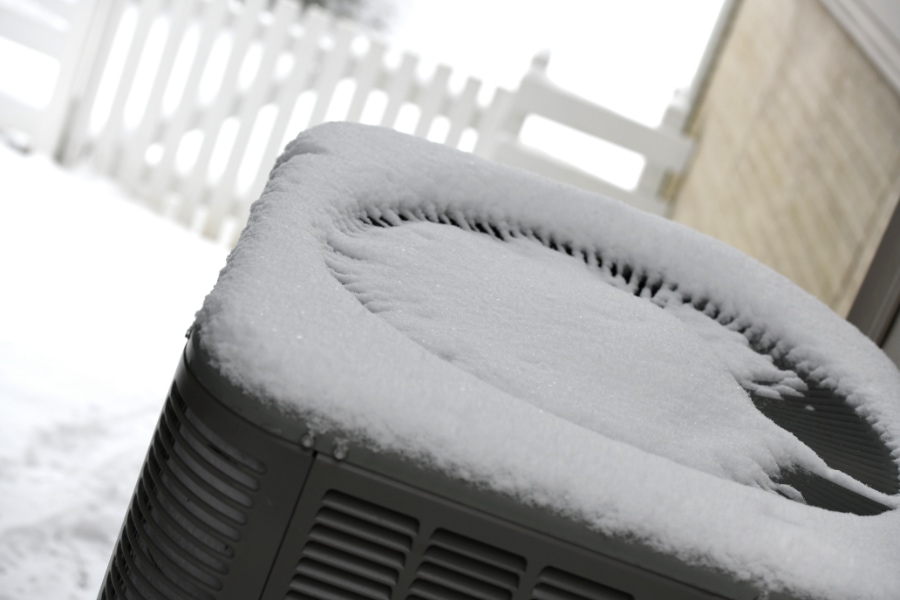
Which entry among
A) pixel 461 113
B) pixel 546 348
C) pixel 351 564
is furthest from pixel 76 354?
pixel 461 113

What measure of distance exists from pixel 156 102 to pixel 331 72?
54cm

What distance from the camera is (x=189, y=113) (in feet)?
9.93

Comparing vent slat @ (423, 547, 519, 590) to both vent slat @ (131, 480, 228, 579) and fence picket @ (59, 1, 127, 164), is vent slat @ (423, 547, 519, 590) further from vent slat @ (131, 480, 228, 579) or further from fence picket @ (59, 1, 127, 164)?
fence picket @ (59, 1, 127, 164)

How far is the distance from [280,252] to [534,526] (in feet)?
0.98

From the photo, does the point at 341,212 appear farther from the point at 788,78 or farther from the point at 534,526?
the point at 788,78

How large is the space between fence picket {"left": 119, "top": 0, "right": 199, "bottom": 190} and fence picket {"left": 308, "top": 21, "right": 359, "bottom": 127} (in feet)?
1.42

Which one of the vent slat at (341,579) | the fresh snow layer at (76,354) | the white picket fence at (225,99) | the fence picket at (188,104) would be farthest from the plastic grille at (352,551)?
the fence picket at (188,104)

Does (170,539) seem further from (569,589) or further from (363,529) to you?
(569,589)

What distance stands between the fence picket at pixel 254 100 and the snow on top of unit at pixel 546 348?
1.91 meters

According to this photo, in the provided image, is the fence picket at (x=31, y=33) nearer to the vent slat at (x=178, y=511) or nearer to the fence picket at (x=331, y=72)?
the fence picket at (x=331, y=72)

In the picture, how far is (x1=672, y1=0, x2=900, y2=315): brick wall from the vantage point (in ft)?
6.12

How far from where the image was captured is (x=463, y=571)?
0.67 metres

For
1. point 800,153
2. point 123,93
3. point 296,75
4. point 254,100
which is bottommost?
point 123,93

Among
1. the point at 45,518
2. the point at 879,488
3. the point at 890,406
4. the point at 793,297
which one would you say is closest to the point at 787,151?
the point at 793,297
